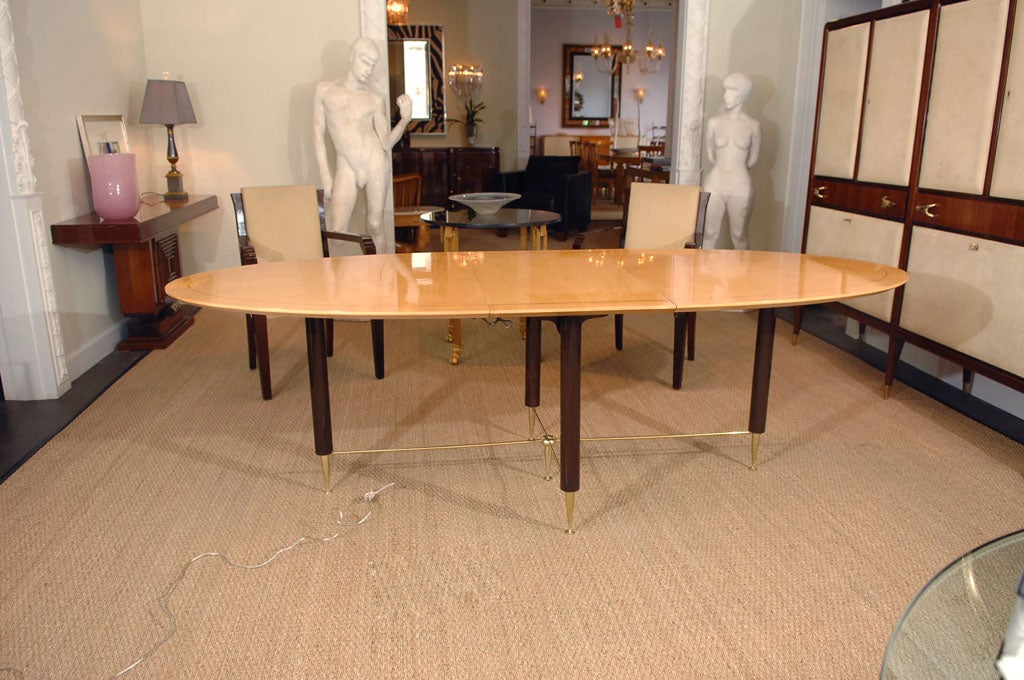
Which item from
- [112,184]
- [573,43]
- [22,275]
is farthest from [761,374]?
[573,43]

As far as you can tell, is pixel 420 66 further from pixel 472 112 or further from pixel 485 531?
pixel 485 531

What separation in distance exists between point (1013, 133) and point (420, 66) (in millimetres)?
8066

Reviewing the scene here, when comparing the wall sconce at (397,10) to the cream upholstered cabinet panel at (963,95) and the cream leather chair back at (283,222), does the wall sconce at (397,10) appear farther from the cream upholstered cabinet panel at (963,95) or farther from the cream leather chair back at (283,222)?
the cream upholstered cabinet panel at (963,95)

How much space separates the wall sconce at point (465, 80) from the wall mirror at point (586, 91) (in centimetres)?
493

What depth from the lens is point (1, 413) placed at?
3.38 m

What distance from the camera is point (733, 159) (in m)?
5.09

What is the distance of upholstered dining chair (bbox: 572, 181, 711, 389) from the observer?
3.87 m

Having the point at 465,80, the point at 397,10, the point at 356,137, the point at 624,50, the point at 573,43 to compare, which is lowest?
the point at 356,137

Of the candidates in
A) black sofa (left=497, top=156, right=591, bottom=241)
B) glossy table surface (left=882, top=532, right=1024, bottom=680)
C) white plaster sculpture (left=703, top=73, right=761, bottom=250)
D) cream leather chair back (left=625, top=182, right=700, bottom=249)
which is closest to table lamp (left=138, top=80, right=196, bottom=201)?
cream leather chair back (left=625, top=182, right=700, bottom=249)

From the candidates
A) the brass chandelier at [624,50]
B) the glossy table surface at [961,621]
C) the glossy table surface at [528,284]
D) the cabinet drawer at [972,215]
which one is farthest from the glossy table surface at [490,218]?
the brass chandelier at [624,50]

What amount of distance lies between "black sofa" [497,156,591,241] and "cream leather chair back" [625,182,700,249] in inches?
154

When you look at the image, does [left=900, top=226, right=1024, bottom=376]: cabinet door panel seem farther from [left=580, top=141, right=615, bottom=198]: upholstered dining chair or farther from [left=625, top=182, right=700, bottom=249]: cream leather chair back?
[left=580, top=141, right=615, bottom=198]: upholstered dining chair

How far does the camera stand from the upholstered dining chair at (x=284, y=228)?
3752mm

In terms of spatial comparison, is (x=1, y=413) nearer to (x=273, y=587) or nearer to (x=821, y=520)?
(x=273, y=587)
